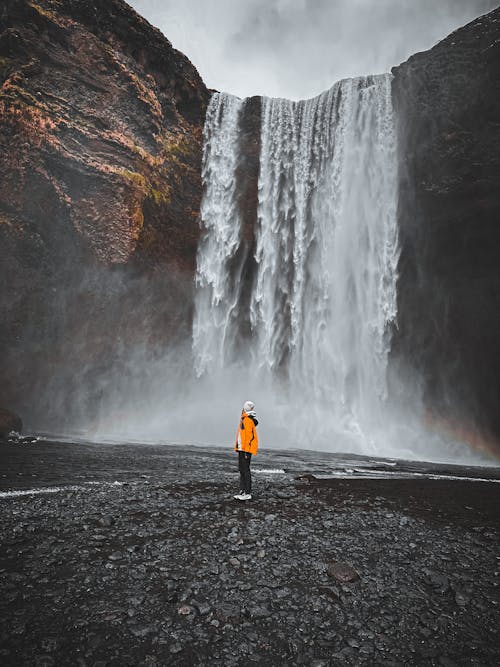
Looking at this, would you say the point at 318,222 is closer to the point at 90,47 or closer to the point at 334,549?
the point at 90,47

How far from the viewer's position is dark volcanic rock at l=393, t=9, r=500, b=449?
2222cm

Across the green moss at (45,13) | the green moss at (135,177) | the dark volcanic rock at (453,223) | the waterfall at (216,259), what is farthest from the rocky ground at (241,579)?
the green moss at (45,13)

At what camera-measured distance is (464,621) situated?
3287 mm

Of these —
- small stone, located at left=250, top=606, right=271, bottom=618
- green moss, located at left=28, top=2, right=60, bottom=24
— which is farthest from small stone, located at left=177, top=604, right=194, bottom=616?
green moss, located at left=28, top=2, right=60, bottom=24

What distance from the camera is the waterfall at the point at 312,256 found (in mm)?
24734

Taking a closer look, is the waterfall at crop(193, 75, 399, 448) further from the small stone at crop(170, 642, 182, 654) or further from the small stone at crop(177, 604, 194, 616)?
the small stone at crop(170, 642, 182, 654)

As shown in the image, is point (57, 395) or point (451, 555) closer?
point (451, 555)

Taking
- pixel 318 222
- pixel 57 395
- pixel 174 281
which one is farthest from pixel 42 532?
pixel 318 222

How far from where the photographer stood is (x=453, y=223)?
80.4ft

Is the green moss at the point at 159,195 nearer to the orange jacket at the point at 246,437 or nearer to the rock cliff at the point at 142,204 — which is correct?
the rock cliff at the point at 142,204

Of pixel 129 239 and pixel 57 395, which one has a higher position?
pixel 129 239

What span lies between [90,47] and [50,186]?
30.0 feet

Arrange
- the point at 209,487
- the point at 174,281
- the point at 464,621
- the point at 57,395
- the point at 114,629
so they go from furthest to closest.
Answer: the point at 174,281 < the point at 57,395 < the point at 209,487 < the point at 464,621 < the point at 114,629

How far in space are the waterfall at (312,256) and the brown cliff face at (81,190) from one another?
373 cm
